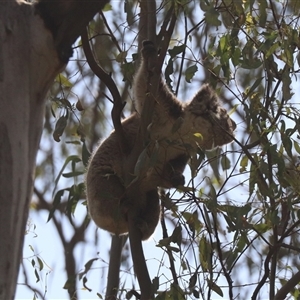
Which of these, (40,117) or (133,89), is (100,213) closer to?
(133,89)

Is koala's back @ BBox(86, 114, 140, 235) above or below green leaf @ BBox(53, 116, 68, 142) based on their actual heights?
above

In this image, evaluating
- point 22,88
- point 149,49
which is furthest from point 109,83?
point 22,88

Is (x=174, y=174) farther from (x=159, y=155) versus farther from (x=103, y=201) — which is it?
(x=103, y=201)

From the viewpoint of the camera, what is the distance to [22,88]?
1.99 m

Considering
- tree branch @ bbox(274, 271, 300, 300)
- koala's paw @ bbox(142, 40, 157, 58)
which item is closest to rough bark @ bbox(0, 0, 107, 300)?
koala's paw @ bbox(142, 40, 157, 58)

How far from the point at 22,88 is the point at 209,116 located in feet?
5.49

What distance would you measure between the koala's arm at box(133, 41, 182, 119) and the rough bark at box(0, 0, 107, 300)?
0.64 meters

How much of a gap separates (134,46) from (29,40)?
46.6 inches

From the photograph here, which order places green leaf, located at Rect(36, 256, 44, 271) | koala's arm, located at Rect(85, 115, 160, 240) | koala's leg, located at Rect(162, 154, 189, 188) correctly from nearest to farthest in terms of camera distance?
green leaf, located at Rect(36, 256, 44, 271), koala's leg, located at Rect(162, 154, 189, 188), koala's arm, located at Rect(85, 115, 160, 240)

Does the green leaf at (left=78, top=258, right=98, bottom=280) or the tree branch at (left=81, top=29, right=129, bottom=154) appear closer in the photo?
the tree branch at (left=81, top=29, right=129, bottom=154)

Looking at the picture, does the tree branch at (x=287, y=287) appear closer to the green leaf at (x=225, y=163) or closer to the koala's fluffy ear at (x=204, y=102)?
the green leaf at (x=225, y=163)

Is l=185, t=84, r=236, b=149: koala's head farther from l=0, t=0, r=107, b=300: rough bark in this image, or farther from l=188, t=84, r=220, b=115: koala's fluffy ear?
l=0, t=0, r=107, b=300: rough bark

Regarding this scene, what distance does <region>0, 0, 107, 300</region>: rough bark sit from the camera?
1.87 meters

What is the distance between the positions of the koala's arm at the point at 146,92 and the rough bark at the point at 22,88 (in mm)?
638
